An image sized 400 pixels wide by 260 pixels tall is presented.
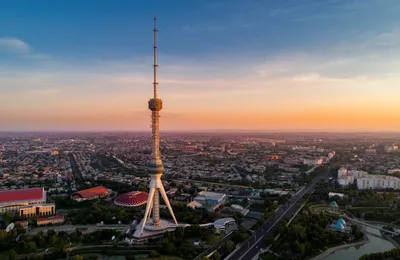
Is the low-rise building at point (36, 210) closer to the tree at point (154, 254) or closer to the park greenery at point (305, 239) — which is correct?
the tree at point (154, 254)

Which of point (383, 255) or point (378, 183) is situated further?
point (378, 183)

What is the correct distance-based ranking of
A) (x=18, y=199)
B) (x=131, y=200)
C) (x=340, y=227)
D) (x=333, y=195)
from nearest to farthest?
(x=340, y=227)
(x=18, y=199)
(x=131, y=200)
(x=333, y=195)

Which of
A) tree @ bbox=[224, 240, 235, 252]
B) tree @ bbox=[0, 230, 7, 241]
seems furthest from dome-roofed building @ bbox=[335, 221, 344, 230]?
tree @ bbox=[0, 230, 7, 241]

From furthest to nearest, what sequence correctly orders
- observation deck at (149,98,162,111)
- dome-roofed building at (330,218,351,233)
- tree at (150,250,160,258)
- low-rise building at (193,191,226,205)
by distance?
low-rise building at (193,191,226,205) < dome-roofed building at (330,218,351,233) < observation deck at (149,98,162,111) < tree at (150,250,160,258)

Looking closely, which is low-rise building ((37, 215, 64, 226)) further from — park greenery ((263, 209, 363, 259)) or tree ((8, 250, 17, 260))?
park greenery ((263, 209, 363, 259))

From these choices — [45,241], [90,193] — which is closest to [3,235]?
[45,241]

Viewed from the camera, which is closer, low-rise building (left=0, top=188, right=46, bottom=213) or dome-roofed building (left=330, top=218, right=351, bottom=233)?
dome-roofed building (left=330, top=218, right=351, bottom=233)

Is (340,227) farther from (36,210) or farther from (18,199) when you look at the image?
(18,199)
